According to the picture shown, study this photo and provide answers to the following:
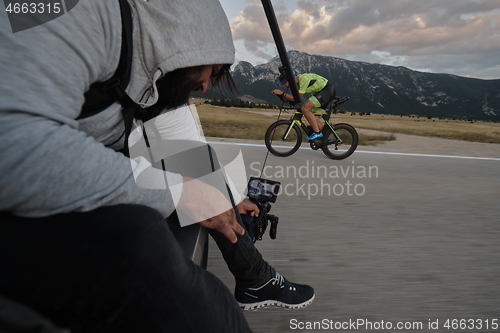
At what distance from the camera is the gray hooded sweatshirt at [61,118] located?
0.59m

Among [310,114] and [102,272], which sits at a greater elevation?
[310,114]

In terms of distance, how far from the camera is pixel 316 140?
554cm

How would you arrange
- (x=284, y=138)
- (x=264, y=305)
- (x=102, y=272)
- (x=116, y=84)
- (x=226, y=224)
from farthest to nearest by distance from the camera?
(x=284, y=138) → (x=264, y=305) → (x=226, y=224) → (x=116, y=84) → (x=102, y=272)

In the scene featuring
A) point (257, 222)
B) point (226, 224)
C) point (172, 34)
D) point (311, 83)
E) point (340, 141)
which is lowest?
point (257, 222)

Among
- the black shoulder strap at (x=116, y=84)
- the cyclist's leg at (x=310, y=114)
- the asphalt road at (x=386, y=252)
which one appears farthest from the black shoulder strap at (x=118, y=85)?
the cyclist's leg at (x=310, y=114)

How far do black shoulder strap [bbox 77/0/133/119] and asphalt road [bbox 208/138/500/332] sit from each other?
81 centimetres

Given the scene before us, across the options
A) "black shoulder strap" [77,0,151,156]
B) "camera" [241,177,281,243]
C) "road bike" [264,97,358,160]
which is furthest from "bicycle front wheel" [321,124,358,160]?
"black shoulder strap" [77,0,151,156]

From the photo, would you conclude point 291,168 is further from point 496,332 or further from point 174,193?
point 174,193

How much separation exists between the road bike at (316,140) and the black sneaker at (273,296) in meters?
3.79

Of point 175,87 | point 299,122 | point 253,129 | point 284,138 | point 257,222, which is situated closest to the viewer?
point 175,87

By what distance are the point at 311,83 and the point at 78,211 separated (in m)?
5.69

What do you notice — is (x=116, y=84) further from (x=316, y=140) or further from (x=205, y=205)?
(x=316, y=140)

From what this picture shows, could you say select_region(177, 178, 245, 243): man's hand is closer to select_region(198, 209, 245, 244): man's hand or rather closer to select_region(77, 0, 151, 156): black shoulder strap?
select_region(198, 209, 245, 244): man's hand

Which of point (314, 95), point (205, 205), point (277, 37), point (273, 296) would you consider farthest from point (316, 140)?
point (205, 205)
